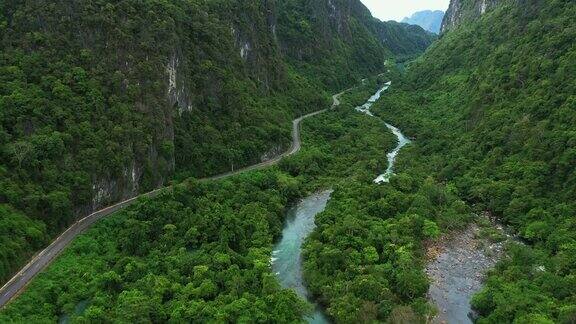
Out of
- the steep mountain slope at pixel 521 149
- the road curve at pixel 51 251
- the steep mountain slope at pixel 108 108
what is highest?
the steep mountain slope at pixel 108 108

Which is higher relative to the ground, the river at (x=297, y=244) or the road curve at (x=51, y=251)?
the road curve at (x=51, y=251)

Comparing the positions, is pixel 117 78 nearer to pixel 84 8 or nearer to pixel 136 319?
pixel 84 8

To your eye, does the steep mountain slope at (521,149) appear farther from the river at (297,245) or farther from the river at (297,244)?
the river at (297,245)

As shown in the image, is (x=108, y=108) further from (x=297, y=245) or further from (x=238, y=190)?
(x=297, y=245)

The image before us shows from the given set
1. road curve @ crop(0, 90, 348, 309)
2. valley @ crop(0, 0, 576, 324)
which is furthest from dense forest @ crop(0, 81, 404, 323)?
road curve @ crop(0, 90, 348, 309)

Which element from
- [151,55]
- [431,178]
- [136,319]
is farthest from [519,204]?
[151,55]

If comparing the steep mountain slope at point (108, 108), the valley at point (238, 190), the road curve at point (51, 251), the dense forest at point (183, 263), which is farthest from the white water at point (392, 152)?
the road curve at point (51, 251)
